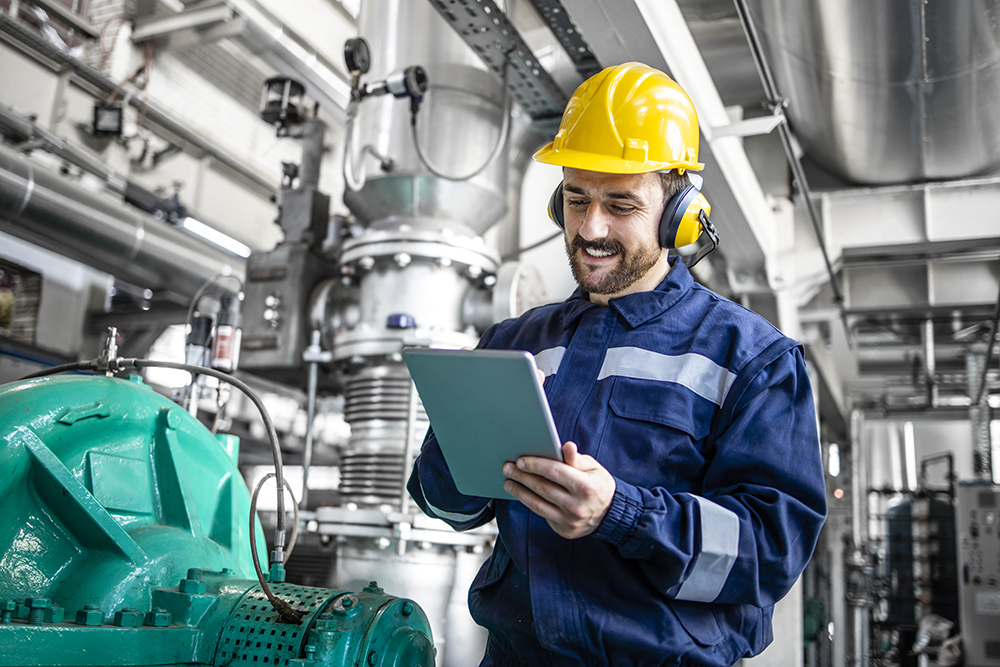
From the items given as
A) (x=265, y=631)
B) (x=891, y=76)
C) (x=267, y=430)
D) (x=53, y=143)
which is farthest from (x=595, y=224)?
(x=53, y=143)

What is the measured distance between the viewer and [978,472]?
779cm

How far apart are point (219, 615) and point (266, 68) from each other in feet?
24.6

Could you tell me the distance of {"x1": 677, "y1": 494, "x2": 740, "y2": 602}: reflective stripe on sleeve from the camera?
44.0 inches

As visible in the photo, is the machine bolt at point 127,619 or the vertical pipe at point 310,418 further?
the vertical pipe at point 310,418

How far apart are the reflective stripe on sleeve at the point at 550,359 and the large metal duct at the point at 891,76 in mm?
1782

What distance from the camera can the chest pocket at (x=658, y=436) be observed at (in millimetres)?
1271

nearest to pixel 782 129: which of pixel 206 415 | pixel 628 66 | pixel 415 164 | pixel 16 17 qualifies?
pixel 415 164

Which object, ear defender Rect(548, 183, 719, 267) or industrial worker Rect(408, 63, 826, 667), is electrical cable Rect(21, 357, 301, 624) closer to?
industrial worker Rect(408, 63, 826, 667)

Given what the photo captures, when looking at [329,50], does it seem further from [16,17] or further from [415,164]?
[415,164]

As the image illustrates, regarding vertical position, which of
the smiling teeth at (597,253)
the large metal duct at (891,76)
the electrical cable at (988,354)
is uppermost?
the large metal duct at (891,76)

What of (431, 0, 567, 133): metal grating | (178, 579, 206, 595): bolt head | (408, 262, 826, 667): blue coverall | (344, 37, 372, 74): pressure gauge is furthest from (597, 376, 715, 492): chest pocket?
(344, 37, 372, 74): pressure gauge

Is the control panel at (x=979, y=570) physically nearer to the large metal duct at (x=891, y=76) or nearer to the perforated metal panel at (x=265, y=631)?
the large metal duct at (x=891, y=76)

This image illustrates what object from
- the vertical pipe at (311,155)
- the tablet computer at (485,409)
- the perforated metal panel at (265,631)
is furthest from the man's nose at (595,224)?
the vertical pipe at (311,155)

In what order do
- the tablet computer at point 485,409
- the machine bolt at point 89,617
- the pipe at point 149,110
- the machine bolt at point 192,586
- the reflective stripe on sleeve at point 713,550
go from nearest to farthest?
the tablet computer at point 485,409 < the reflective stripe on sleeve at point 713,550 < the machine bolt at point 89,617 < the machine bolt at point 192,586 < the pipe at point 149,110
